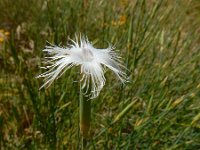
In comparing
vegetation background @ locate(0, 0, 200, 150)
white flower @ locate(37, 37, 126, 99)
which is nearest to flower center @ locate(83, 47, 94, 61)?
white flower @ locate(37, 37, 126, 99)

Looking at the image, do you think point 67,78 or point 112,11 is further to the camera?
point 112,11

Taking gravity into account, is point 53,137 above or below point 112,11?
below

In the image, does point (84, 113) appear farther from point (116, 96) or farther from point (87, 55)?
point (116, 96)

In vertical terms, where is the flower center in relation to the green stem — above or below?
above

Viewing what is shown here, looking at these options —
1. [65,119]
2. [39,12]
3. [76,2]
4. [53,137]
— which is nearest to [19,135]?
[65,119]

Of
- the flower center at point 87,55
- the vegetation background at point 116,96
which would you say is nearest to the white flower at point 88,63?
the flower center at point 87,55

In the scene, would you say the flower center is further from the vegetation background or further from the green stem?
the vegetation background

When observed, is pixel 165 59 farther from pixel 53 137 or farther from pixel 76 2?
pixel 53 137

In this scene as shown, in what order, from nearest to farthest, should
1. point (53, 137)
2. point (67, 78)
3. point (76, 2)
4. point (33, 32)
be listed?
point (53, 137) → point (67, 78) → point (76, 2) → point (33, 32)

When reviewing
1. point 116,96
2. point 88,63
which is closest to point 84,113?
point 88,63
